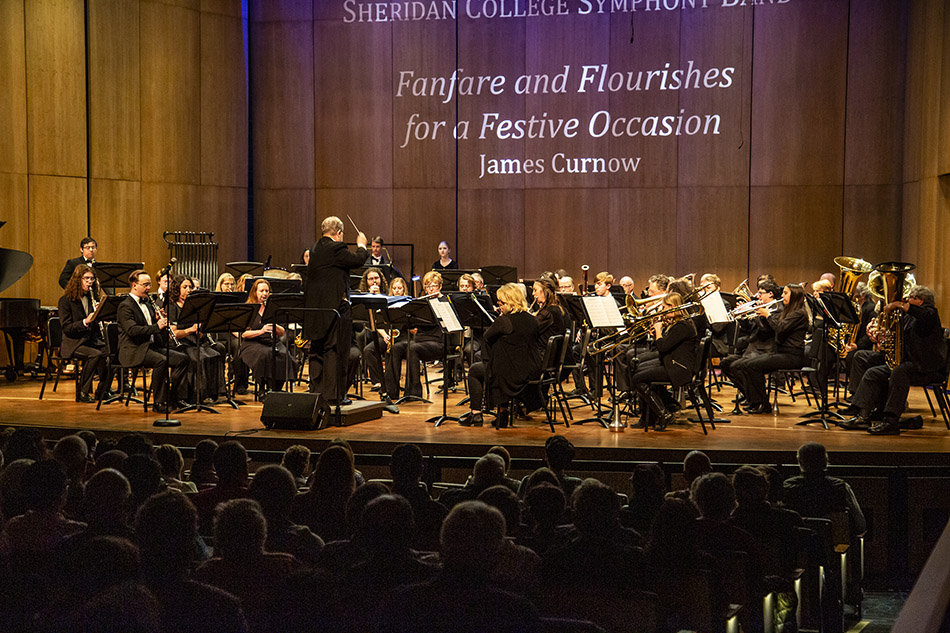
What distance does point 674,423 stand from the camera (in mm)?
7719

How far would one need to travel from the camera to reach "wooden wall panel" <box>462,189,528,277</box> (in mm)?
13836

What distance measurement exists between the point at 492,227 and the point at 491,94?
193 centimetres

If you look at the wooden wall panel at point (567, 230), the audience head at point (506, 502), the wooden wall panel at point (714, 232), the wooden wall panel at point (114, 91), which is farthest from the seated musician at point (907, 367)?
the wooden wall panel at point (114, 91)

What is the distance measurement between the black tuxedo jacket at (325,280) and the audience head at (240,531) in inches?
167

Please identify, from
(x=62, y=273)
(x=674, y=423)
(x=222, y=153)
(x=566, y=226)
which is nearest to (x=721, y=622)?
(x=674, y=423)

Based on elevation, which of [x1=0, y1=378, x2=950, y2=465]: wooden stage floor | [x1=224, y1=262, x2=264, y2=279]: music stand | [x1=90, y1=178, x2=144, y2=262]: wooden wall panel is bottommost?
[x1=0, y1=378, x2=950, y2=465]: wooden stage floor

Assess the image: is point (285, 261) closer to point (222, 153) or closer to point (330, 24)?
point (222, 153)

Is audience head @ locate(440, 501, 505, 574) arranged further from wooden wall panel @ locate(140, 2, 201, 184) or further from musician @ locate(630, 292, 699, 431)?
wooden wall panel @ locate(140, 2, 201, 184)

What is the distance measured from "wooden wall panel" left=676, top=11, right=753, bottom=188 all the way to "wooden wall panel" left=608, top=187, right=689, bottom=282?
0.66 meters

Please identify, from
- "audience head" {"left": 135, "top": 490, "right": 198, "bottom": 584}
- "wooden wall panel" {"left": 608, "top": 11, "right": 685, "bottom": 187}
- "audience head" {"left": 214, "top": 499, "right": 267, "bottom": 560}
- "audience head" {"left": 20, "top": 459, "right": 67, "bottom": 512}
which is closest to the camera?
"audience head" {"left": 135, "top": 490, "right": 198, "bottom": 584}

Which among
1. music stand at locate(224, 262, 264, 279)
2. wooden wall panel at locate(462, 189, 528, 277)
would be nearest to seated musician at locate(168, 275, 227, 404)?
music stand at locate(224, 262, 264, 279)

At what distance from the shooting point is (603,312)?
7.47m

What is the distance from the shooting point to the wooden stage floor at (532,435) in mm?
6445

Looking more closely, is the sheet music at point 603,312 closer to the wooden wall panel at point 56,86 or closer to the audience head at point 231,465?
the audience head at point 231,465
